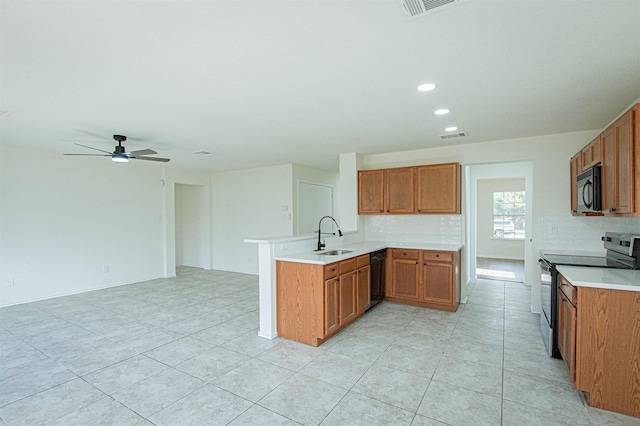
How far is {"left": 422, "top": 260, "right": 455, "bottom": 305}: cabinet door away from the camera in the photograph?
166 inches

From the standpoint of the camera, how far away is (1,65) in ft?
7.02

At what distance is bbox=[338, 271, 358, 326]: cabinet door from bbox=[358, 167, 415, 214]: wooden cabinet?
161 centimetres

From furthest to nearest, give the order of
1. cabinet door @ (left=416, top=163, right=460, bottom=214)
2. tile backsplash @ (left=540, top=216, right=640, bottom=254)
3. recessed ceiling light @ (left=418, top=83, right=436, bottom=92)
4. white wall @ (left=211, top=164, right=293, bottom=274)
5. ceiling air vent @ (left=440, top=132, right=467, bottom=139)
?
white wall @ (left=211, top=164, right=293, bottom=274) → cabinet door @ (left=416, top=163, right=460, bottom=214) → ceiling air vent @ (left=440, top=132, right=467, bottom=139) → tile backsplash @ (left=540, top=216, right=640, bottom=254) → recessed ceiling light @ (left=418, top=83, right=436, bottom=92)

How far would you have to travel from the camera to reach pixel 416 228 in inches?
203

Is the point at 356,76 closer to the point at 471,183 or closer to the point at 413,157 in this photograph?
the point at 413,157

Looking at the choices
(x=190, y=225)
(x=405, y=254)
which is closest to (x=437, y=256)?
(x=405, y=254)

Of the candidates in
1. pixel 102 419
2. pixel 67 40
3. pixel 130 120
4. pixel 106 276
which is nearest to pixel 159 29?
pixel 67 40

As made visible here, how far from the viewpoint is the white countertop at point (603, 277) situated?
2.10 meters

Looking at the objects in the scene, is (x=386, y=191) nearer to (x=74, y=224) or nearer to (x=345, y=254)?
(x=345, y=254)

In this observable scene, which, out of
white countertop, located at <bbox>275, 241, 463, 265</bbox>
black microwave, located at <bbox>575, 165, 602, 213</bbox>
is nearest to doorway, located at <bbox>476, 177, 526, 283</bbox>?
white countertop, located at <bbox>275, 241, 463, 265</bbox>

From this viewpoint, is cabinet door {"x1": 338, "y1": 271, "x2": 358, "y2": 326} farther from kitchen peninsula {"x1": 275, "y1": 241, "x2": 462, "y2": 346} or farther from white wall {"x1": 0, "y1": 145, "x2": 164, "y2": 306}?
white wall {"x1": 0, "y1": 145, "x2": 164, "y2": 306}

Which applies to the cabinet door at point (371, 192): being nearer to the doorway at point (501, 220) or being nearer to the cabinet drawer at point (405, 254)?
the cabinet drawer at point (405, 254)

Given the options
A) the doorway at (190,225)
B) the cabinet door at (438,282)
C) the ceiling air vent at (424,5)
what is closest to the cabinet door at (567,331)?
the cabinet door at (438,282)

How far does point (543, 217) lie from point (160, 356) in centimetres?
483
